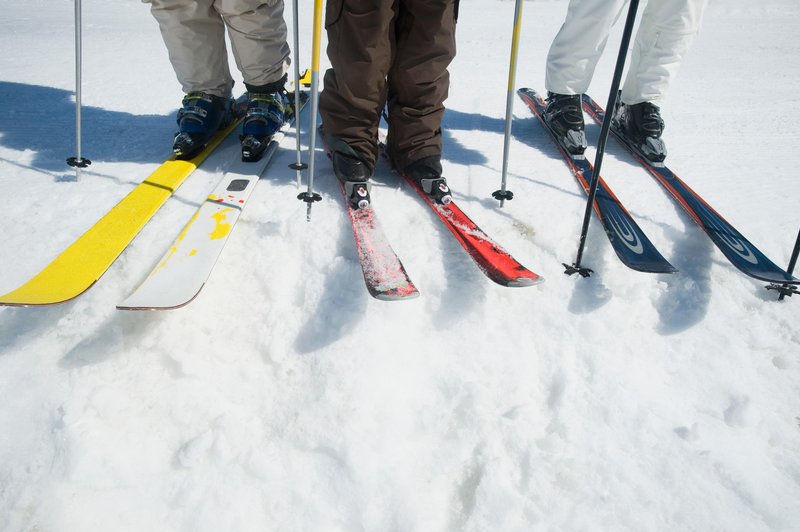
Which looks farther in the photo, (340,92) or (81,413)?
(340,92)

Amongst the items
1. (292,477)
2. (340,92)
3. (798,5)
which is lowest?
(292,477)

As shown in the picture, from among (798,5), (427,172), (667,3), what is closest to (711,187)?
(667,3)

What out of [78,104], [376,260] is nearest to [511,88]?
[376,260]

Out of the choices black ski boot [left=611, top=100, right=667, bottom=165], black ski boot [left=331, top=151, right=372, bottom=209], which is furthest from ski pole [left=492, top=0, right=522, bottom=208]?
black ski boot [left=611, top=100, right=667, bottom=165]

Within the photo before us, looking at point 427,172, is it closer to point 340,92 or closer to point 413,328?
point 340,92

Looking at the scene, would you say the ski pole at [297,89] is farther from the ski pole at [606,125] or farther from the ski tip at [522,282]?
the ski pole at [606,125]

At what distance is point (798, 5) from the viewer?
30.3 ft

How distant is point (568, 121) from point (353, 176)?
60.6 inches

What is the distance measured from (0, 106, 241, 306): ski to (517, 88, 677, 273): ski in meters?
1.90

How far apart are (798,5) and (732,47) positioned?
5322 mm

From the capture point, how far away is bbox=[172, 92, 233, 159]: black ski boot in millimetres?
2559

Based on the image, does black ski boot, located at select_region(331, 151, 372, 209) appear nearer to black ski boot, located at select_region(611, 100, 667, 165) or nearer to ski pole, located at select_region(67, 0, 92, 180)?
ski pole, located at select_region(67, 0, 92, 180)

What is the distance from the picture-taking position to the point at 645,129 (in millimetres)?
2910

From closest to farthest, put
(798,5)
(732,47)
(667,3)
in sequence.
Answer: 1. (667,3)
2. (732,47)
3. (798,5)
